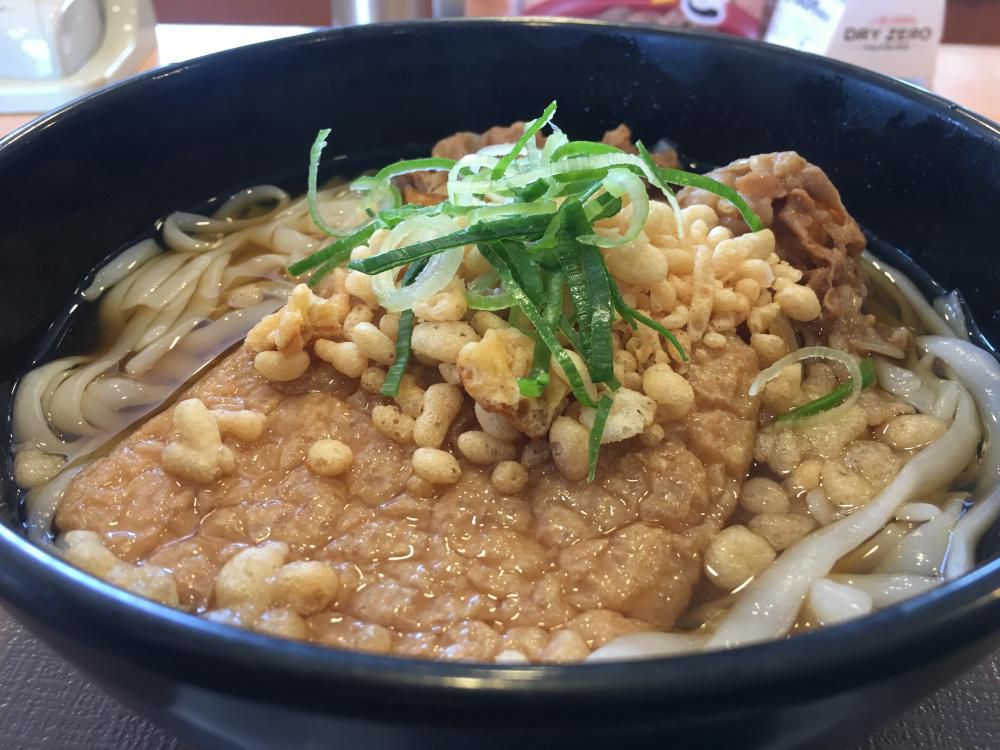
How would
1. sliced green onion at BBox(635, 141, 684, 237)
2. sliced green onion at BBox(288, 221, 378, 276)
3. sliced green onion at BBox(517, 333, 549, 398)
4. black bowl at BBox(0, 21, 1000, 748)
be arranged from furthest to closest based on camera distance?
sliced green onion at BBox(288, 221, 378, 276), sliced green onion at BBox(635, 141, 684, 237), sliced green onion at BBox(517, 333, 549, 398), black bowl at BBox(0, 21, 1000, 748)

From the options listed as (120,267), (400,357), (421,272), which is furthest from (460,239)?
(120,267)

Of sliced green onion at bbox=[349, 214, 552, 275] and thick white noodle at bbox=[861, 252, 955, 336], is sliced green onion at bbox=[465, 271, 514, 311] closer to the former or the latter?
sliced green onion at bbox=[349, 214, 552, 275]

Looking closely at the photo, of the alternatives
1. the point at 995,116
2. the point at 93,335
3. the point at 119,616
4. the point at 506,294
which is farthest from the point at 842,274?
the point at 995,116

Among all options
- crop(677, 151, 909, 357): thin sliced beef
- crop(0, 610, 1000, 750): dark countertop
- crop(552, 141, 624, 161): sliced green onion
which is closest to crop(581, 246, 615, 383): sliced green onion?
crop(552, 141, 624, 161): sliced green onion

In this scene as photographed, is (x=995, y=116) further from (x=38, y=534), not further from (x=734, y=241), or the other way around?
(x=38, y=534)

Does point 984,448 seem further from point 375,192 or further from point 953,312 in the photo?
point 375,192

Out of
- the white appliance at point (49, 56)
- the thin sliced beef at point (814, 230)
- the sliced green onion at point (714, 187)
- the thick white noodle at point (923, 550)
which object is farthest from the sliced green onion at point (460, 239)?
the white appliance at point (49, 56)
